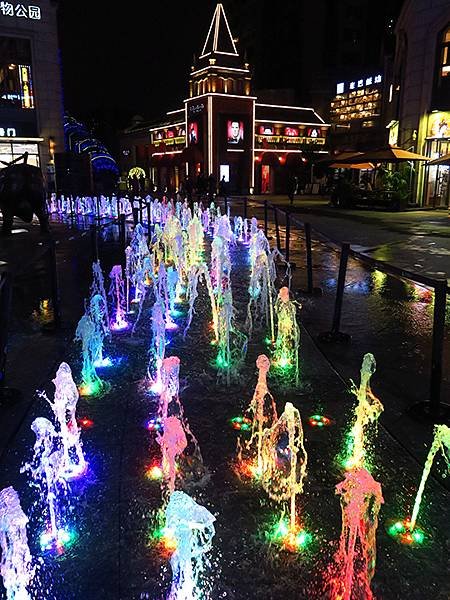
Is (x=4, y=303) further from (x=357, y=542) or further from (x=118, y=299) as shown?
(x=118, y=299)

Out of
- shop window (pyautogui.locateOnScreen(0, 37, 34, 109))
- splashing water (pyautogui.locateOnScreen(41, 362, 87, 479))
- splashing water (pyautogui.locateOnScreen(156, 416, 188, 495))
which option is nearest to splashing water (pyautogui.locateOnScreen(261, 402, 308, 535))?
splashing water (pyautogui.locateOnScreen(156, 416, 188, 495))

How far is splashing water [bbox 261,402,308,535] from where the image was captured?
340 cm

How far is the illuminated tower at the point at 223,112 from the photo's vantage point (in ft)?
152

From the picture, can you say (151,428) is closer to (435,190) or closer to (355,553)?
(355,553)

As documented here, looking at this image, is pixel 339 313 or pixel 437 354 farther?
pixel 339 313

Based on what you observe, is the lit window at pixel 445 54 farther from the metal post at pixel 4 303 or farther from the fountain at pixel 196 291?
the metal post at pixel 4 303

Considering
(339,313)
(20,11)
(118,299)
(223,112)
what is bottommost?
(118,299)

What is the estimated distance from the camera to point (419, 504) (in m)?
3.28

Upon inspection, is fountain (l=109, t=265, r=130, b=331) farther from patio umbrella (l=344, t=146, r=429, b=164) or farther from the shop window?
the shop window

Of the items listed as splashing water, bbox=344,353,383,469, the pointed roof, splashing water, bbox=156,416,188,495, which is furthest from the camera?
the pointed roof

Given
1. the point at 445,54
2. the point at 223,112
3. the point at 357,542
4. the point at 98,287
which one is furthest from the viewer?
the point at 223,112

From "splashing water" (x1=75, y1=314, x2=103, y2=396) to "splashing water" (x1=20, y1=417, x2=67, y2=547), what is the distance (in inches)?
38.9

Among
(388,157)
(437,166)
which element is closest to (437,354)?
(388,157)

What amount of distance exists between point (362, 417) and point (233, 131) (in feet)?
149
